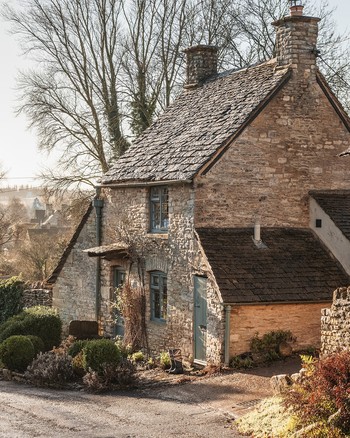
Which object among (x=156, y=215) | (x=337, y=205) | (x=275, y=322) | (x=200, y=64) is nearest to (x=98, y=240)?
(x=156, y=215)

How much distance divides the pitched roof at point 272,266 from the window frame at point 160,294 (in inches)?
94.9

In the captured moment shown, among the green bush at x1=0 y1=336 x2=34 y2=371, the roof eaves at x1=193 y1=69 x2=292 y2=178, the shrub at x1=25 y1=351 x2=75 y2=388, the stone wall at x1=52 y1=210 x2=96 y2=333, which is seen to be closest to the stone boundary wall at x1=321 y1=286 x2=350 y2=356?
the roof eaves at x1=193 y1=69 x2=292 y2=178

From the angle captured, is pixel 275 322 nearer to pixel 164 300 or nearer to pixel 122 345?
pixel 164 300

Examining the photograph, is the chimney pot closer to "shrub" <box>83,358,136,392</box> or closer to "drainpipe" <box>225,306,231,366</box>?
"drainpipe" <box>225,306,231,366</box>

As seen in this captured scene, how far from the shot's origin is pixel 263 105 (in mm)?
20156

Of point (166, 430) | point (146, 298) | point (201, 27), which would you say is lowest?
point (166, 430)

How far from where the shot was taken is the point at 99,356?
17.6m

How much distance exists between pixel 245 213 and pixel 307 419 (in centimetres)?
887

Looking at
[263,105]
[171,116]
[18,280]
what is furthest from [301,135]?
[18,280]

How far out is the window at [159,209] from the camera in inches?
825

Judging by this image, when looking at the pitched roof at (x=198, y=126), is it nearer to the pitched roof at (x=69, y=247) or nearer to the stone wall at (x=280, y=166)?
the stone wall at (x=280, y=166)

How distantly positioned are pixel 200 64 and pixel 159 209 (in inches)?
260

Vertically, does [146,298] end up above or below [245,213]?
below

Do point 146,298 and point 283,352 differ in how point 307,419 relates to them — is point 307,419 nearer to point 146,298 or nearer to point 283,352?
point 283,352
